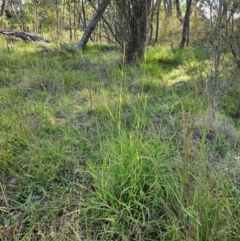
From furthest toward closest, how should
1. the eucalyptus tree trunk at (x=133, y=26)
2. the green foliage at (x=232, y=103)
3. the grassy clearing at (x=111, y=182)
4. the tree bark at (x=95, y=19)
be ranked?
the tree bark at (x=95, y=19) < the eucalyptus tree trunk at (x=133, y=26) < the green foliage at (x=232, y=103) < the grassy clearing at (x=111, y=182)

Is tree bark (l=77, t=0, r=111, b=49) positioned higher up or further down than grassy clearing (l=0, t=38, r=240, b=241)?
higher up

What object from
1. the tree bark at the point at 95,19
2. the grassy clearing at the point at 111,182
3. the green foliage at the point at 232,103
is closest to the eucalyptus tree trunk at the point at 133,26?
the tree bark at the point at 95,19

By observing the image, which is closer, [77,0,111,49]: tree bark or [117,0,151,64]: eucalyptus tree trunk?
[117,0,151,64]: eucalyptus tree trunk

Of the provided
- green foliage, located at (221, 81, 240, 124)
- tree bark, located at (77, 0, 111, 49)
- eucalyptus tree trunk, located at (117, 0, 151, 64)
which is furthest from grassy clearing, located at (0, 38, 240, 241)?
tree bark, located at (77, 0, 111, 49)

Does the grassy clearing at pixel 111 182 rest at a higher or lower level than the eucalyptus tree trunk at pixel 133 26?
lower

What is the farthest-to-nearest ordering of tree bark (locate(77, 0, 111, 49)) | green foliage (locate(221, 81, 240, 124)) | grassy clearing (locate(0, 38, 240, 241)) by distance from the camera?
1. tree bark (locate(77, 0, 111, 49))
2. green foliage (locate(221, 81, 240, 124))
3. grassy clearing (locate(0, 38, 240, 241))

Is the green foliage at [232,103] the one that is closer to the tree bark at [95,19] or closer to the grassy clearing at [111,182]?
the grassy clearing at [111,182]

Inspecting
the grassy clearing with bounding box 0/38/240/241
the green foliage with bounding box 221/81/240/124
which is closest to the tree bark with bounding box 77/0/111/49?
the green foliage with bounding box 221/81/240/124

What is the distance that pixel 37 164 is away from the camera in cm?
164

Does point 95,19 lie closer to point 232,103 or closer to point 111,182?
point 232,103

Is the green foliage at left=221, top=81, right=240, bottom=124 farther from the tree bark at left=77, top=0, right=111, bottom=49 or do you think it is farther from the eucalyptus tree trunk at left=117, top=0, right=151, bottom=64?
the tree bark at left=77, top=0, right=111, bottom=49

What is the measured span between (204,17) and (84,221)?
6.80 feet

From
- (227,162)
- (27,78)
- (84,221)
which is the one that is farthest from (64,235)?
(27,78)

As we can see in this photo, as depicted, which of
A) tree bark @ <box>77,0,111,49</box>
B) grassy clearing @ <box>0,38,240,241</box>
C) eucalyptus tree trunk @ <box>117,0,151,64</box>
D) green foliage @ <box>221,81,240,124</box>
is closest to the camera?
grassy clearing @ <box>0,38,240,241</box>
